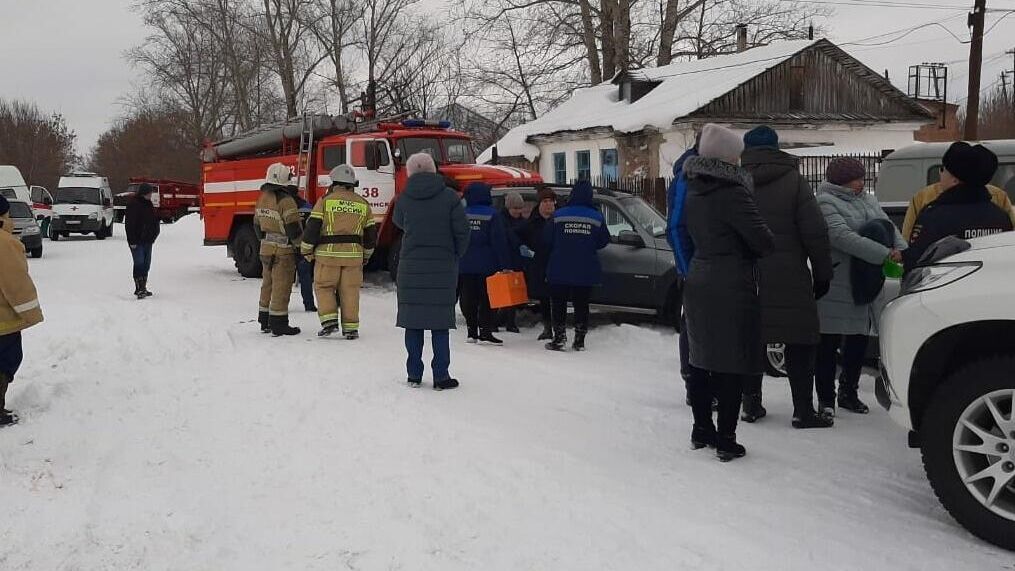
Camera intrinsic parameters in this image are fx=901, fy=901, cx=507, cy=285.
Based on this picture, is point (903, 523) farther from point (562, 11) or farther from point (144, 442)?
point (562, 11)

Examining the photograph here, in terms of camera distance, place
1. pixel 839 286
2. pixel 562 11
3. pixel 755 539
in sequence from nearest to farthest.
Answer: pixel 755 539 → pixel 839 286 → pixel 562 11

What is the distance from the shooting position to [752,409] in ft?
20.1

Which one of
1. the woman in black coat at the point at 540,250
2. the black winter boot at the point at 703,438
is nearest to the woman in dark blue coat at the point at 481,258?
the woman in black coat at the point at 540,250

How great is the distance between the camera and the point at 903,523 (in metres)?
4.27

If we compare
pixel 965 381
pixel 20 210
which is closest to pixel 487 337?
pixel 965 381

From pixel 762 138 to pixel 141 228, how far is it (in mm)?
9817

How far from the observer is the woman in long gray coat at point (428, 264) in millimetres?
6902

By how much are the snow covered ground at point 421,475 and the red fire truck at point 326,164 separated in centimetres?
555

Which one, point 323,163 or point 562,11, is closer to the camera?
point 323,163

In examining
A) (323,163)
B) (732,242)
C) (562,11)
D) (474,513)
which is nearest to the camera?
(474,513)

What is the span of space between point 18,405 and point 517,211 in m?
5.15

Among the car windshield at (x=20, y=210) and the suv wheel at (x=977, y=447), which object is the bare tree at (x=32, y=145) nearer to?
the car windshield at (x=20, y=210)

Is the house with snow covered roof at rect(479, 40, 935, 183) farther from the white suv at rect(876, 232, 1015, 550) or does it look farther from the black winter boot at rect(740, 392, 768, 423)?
the white suv at rect(876, 232, 1015, 550)

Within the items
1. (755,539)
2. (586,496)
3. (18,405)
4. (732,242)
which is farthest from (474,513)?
(18,405)
